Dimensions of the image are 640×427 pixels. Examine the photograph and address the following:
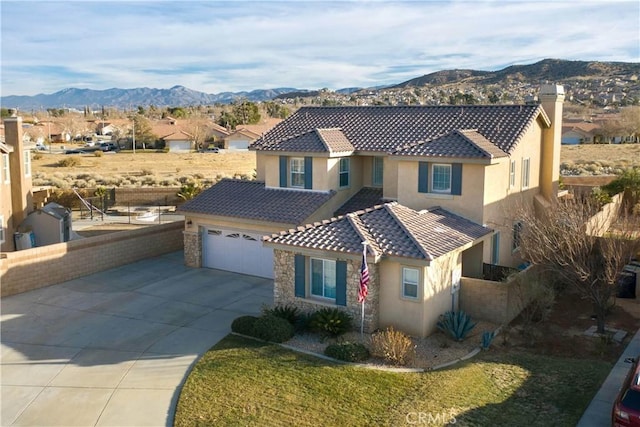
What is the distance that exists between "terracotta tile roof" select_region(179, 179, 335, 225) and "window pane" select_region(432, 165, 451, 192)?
14.3ft

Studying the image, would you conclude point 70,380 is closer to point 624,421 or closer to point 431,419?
point 431,419

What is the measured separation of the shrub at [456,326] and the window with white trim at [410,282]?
120 cm

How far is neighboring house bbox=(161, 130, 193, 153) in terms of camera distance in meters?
97.9

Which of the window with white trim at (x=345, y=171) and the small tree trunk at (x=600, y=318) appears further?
the window with white trim at (x=345, y=171)

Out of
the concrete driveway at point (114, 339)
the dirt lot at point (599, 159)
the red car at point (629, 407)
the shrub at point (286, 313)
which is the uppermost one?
the dirt lot at point (599, 159)

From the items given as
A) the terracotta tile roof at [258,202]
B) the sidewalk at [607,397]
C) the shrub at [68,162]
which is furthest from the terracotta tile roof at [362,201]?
the shrub at [68,162]

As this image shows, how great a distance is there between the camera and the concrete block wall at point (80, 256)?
22.1 meters

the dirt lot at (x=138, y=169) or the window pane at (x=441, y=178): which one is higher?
the window pane at (x=441, y=178)

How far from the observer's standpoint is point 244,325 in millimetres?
17500

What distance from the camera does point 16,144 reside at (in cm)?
2825

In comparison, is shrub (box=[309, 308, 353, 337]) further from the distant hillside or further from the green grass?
the distant hillside

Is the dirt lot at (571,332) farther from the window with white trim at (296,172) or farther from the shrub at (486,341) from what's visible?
the window with white trim at (296,172)

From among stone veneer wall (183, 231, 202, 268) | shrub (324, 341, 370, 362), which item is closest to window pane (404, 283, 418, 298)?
shrub (324, 341, 370, 362)

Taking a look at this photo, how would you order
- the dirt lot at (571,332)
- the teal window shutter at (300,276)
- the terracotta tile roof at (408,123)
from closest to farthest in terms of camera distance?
the dirt lot at (571,332) < the teal window shutter at (300,276) < the terracotta tile roof at (408,123)
